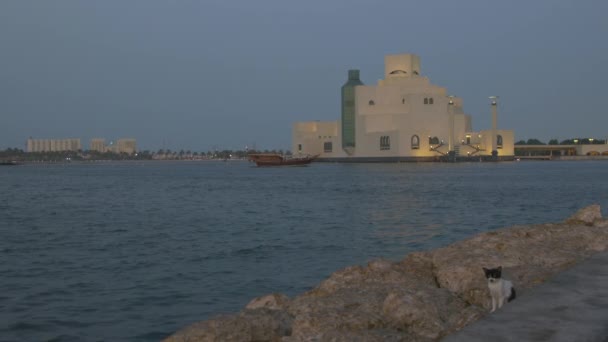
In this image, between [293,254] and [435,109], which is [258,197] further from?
[435,109]

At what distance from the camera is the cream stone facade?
455ft

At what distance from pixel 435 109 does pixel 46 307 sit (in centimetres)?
13139

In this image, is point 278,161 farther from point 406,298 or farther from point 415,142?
point 406,298

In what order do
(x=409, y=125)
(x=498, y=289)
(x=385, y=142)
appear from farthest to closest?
(x=385, y=142)
(x=409, y=125)
(x=498, y=289)

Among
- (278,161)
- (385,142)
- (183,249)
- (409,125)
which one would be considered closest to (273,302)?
(183,249)

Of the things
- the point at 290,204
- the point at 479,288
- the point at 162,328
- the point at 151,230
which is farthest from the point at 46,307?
the point at 290,204

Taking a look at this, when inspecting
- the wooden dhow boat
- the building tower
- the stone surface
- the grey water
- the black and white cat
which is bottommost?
the grey water

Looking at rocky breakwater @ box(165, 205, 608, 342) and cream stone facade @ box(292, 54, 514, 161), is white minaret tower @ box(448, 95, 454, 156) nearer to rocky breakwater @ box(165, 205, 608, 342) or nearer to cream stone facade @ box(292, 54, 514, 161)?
cream stone facade @ box(292, 54, 514, 161)

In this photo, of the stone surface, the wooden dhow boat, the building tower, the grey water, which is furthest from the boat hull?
the stone surface

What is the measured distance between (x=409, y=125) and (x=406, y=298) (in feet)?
437

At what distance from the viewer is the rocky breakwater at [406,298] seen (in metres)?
6.85

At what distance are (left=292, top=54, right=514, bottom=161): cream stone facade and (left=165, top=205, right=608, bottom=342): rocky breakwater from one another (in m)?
128

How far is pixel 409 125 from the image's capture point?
13862 cm

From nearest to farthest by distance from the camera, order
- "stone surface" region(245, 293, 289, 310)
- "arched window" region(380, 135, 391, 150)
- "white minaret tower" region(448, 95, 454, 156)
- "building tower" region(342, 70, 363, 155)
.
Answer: "stone surface" region(245, 293, 289, 310), "white minaret tower" region(448, 95, 454, 156), "arched window" region(380, 135, 391, 150), "building tower" region(342, 70, 363, 155)
